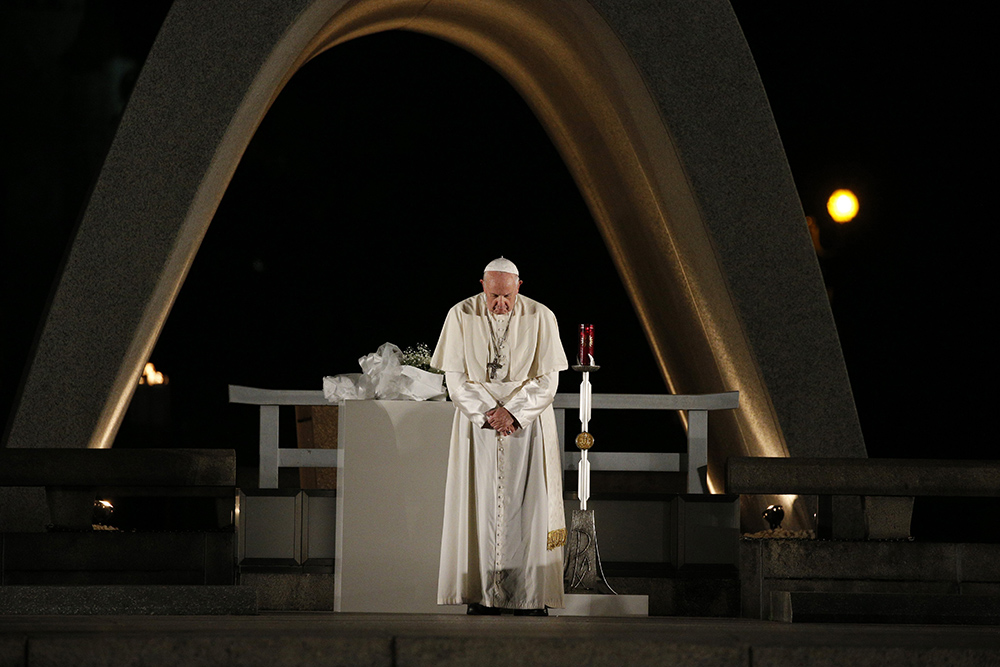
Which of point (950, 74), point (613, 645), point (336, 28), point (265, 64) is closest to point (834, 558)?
point (613, 645)

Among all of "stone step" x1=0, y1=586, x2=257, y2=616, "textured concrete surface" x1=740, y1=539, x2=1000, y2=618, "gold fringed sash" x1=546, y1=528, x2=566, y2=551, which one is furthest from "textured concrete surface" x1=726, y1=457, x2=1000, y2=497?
"stone step" x1=0, y1=586, x2=257, y2=616

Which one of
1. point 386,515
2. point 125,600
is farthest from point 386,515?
point 125,600

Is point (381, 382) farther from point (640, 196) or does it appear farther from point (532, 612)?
point (640, 196)

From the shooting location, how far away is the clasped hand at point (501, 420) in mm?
6922

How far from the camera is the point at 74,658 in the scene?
420cm

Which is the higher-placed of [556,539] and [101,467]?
[101,467]

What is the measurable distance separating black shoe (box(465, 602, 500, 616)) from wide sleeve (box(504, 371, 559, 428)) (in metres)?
1.04

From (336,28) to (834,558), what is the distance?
5.79 meters

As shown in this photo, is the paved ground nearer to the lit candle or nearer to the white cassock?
the white cassock

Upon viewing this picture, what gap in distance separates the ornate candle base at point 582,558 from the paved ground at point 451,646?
274cm

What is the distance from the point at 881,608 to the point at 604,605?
5.70ft

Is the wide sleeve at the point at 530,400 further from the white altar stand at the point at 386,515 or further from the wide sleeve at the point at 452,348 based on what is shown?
the white altar stand at the point at 386,515

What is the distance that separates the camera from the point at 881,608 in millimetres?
5898

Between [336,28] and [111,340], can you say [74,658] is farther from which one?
[336,28]
